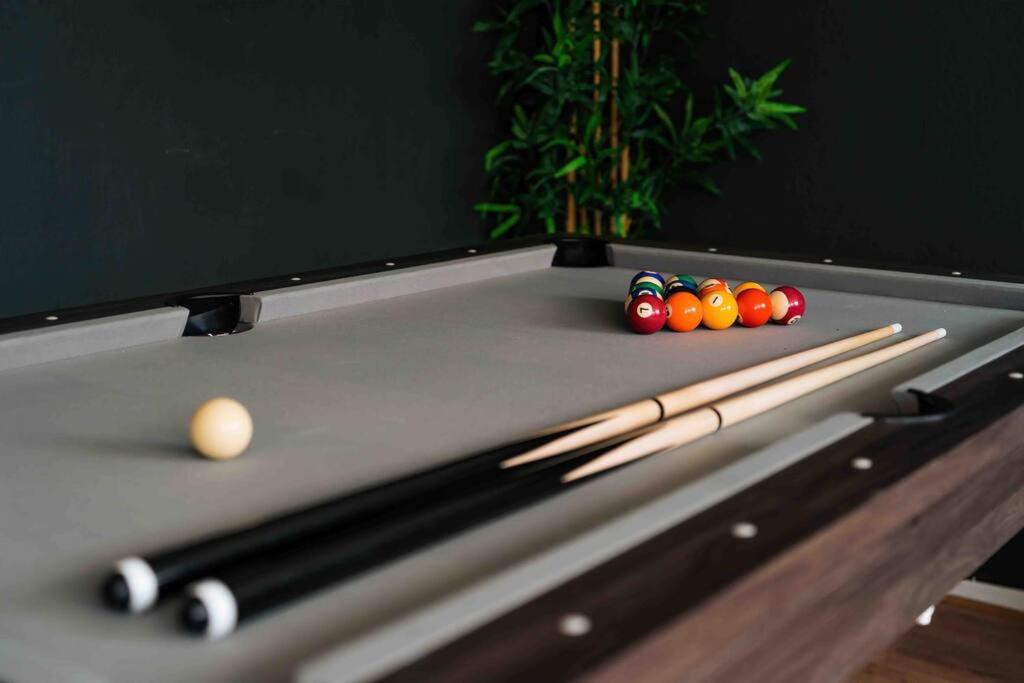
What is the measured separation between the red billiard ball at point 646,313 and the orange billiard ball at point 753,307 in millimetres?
151

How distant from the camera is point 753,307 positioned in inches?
72.6

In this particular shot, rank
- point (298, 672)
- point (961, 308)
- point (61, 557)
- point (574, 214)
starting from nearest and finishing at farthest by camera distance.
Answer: point (298, 672) < point (61, 557) < point (961, 308) < point (574, 214)

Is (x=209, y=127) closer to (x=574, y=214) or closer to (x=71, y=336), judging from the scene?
(x=574, y=214)

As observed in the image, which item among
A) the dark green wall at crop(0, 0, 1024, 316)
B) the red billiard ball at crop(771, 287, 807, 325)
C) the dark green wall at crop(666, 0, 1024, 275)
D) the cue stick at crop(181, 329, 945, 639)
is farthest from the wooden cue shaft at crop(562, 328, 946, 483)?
the dark green wall at crop(0, 0, 1024, 316)

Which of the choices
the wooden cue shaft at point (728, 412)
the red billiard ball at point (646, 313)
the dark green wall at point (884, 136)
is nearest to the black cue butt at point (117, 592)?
the wooden cue shaft at point (728, 412)

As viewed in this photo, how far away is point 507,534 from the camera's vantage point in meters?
0.96

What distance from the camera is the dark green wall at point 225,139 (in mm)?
2678

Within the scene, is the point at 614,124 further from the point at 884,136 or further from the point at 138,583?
the point at 138,583

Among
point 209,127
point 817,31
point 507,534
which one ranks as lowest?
point 507,534

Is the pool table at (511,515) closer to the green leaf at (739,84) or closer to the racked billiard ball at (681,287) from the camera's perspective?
the racked billiard ball at (681,287)

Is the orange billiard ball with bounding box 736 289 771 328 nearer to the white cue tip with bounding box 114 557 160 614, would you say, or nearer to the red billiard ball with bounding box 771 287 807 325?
the red billiard ball with bounding box 771 287 807 325

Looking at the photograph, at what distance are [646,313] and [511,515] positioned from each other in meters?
0.81

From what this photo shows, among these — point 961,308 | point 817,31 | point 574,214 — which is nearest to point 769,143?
point 817,31

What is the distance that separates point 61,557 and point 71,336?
72cm
